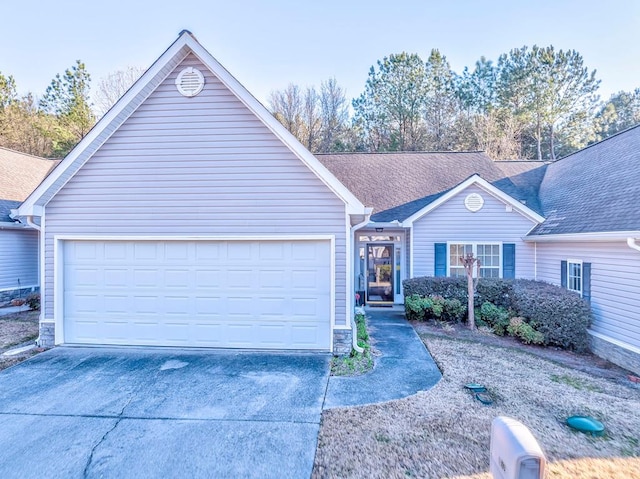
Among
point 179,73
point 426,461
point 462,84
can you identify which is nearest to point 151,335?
point 179,73

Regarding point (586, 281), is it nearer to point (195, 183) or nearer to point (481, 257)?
point (481, 257)

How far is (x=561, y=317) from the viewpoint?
8.16 m

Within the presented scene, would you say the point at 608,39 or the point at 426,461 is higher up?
the point at 608,39

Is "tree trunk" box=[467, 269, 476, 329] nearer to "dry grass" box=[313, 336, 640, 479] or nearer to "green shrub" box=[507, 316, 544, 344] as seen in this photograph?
"green shrub" box=[507, 316, 544, 344]

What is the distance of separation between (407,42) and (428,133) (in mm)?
6446

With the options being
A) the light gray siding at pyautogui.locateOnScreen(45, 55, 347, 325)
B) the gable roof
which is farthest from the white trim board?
the light gray siding at pyautogui.locateOnScreen(45, 55, 347, 325)

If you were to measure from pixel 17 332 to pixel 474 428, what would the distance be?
34.1 feet

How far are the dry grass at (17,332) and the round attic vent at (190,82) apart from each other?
6.17 m

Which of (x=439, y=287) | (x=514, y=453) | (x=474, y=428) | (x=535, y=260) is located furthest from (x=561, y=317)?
(x=514, y=453)

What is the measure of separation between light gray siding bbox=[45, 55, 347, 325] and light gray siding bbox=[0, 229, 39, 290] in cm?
659

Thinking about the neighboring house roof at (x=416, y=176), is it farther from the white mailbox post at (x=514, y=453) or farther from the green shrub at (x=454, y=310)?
the white mailbox post at (x=514, y=453)

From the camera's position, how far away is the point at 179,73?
7.15 metres

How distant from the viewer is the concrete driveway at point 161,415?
3.72 meters

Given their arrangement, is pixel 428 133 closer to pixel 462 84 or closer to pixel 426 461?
pixel 462 84
